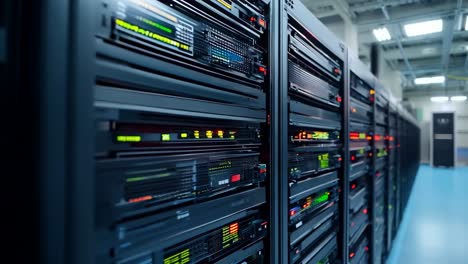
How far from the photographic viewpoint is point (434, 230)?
14.6 ft

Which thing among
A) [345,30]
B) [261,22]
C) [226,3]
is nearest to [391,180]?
[345,30]

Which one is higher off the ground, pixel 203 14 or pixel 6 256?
pixel 203 14

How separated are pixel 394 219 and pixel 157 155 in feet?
14.0

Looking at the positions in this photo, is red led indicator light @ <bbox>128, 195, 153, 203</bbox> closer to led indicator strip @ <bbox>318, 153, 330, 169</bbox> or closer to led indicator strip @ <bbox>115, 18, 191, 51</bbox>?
led indicator strip @ <bbox>115, 18, 191, 51</bbox>

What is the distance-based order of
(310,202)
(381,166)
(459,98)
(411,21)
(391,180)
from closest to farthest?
1. (310,202)
2. (381,166)
3. (391,180)
4. (411,21)
5. (459,98)

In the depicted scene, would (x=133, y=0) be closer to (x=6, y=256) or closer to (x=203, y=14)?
(x=203, y=14)

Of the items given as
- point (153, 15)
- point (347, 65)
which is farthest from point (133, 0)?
point (347, 65)

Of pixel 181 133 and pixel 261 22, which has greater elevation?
pixel 261 22

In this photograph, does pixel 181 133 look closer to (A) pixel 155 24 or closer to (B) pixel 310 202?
(A) pixel 155 24

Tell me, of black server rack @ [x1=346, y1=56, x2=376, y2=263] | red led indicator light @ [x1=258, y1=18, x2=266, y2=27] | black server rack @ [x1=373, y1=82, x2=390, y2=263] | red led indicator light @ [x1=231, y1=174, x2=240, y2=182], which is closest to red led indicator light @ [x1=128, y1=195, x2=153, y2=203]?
red led indicator light @ [x1=231, y1=174, x2=240, y2=182]

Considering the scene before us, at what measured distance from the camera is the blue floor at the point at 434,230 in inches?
137

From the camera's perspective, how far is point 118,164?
0.59 metres

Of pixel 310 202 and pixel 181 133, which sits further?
pixel 310 202

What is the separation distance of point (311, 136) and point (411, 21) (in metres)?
4.63
